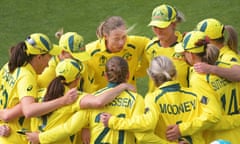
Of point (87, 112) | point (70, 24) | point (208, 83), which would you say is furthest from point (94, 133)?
point (70, 24)

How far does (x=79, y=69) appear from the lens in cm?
762

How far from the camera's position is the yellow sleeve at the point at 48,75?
8070 mm

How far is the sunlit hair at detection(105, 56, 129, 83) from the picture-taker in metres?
7.33

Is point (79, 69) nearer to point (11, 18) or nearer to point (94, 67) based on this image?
point (94, 67)

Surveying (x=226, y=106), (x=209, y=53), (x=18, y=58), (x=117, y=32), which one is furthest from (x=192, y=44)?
(x=18, y=58)

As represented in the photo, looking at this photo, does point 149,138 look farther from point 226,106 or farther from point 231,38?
point 231,38

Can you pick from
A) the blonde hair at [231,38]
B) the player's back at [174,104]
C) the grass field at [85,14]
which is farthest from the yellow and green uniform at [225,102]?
the grass field at [85,14]

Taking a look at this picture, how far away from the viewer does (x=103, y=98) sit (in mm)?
7293

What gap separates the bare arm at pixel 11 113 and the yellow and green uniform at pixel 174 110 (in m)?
1.05

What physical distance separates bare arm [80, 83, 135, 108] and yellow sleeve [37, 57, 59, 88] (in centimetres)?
82

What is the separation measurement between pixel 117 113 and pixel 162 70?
0.58 metres

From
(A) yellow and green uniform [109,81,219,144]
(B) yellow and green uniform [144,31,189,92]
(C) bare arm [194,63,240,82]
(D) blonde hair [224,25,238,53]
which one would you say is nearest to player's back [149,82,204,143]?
(A) yellow and green uniform [109,81,219,144]

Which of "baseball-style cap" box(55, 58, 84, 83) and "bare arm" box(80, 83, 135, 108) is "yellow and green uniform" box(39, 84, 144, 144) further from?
"baseball-style cap" box(55, 58, 84, 83)

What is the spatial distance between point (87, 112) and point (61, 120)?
0.97 ft
